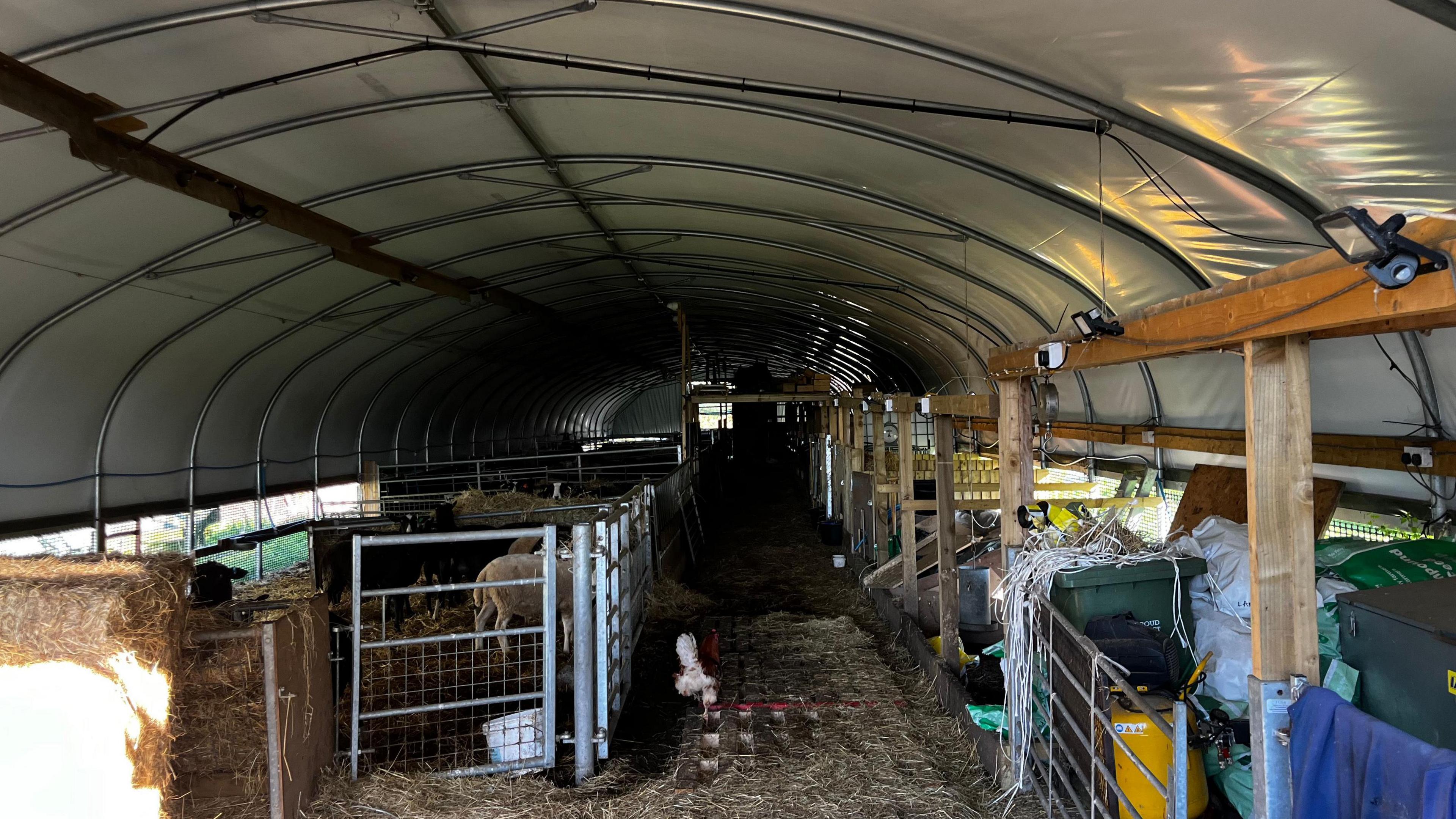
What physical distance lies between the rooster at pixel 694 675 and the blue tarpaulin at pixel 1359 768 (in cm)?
425

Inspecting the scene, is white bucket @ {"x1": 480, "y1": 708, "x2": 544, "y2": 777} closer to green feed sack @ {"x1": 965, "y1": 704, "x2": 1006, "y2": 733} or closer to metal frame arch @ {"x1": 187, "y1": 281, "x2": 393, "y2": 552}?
green feed sack @ {"x1": 965, "y1": 704, "x2": 1006, "y2": 733}

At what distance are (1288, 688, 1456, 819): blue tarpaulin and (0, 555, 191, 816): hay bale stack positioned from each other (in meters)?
4.55

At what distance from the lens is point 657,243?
1243cm

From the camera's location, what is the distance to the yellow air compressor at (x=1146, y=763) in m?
3.70

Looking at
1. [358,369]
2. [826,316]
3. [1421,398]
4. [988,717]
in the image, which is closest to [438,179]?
[988,717]

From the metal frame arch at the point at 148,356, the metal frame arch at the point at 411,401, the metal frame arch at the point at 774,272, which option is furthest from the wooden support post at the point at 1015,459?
the metal frame arch at the point at 411,401

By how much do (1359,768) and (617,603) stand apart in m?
4.70

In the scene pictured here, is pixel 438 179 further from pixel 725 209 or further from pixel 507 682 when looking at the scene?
pixel 507 682

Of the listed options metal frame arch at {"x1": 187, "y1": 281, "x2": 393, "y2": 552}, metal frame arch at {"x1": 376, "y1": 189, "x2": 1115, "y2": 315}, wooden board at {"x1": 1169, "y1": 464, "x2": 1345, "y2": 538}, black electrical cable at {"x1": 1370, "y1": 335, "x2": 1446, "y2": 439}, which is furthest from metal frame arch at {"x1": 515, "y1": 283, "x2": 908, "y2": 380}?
black electrical cable at {"x1": 1370, "y1": 335, "x2": 1446, "y2": 439}

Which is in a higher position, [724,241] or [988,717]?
[724,241]

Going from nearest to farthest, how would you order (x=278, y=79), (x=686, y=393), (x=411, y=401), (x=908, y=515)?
1. (x=278, y=79)
2. (x=908, y=515)
3. (x=686, y=393)
4. (x=411, y=401)

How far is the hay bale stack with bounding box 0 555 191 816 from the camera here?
3.62 m

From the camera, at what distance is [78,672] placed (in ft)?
11.9

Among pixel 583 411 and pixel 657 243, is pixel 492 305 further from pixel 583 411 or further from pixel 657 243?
pixel 583 411
